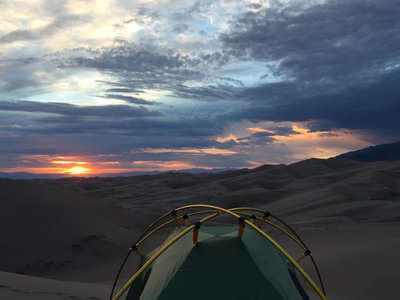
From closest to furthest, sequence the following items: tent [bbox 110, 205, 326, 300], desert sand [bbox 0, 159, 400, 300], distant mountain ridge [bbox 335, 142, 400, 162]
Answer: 1. tent [bbox 110, 205, 326, 300]
2. desert sand [bbox 0, 159, 400, 300]
3. distant mountain ridge [bbox 335, 142, 400, 162]

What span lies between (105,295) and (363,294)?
16.7 feet

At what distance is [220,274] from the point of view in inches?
149

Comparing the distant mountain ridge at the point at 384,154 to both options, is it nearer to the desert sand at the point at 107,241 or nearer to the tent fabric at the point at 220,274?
the desert sand at the point at 107,241

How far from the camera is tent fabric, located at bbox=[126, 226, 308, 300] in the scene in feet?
12.2

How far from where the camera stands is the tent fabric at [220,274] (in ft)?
12.2

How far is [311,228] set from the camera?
511 inches

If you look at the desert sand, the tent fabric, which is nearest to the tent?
the tent fabric

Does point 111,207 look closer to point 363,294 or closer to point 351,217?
point 351,217

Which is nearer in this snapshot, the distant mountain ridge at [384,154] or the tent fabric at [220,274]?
the tent fabric at [220,274]

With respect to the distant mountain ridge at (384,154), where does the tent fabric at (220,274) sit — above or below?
below

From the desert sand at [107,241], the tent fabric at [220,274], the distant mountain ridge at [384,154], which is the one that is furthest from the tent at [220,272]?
the distant mountain ridge at [384,154]

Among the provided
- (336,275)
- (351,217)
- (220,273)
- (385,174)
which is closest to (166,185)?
(385,174)

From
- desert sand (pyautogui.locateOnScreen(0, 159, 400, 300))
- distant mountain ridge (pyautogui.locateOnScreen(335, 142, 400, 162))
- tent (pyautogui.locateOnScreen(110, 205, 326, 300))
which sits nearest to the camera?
tent (pyautogui.locateOnScreen(110, 205, 326, 300))

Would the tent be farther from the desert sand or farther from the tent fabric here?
the desert sand
